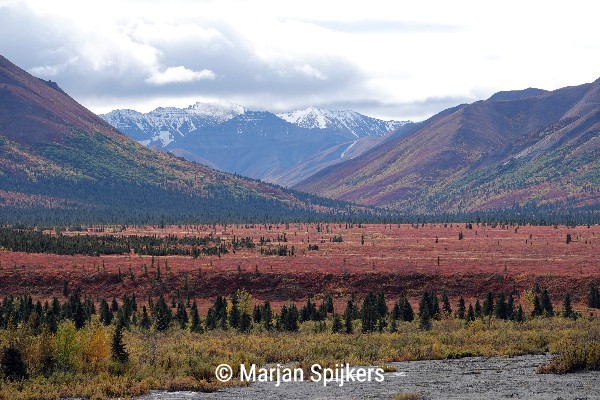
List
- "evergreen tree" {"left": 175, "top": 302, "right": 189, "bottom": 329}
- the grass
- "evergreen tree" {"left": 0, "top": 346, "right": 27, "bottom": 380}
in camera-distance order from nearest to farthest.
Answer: the grass < "evergreen tree" {"left": 0, "top": 346, "right": 27, "bottom": 380} < "evergreen tree" {"left": 175, "top": 302, "right": 189, "bottom": 329}

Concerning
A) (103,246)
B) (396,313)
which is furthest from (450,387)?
(103,246)

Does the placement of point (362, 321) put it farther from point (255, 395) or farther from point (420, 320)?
point (255, 395)

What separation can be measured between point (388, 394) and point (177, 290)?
224 ft

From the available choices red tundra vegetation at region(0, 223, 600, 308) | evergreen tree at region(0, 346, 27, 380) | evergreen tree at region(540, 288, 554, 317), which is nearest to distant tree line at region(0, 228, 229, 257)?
red tundra vegetation at region(0, 223, 600, 308)

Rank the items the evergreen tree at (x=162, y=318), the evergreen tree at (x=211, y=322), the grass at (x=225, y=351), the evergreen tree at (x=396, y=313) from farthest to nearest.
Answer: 1. the evergreen tree at (x=396, y=313)
2. the evergreen tree at (x=162, y=318)
3. the evergreen tree at (x=211, y=322)
4. the grass at (x=225, y=351)

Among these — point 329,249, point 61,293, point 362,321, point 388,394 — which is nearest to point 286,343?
point 362,321

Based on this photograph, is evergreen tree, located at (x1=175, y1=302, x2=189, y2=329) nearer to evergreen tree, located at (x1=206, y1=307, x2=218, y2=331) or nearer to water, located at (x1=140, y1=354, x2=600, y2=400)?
evergreen tree, located at (x1=206, y1=307, x2=218, y2=331)
